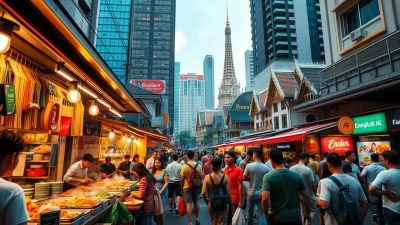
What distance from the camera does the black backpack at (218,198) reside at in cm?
486

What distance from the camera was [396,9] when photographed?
9984mm

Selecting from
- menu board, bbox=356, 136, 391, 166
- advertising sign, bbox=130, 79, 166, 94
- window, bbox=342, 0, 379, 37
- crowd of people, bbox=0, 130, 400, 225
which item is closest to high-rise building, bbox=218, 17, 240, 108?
advertising sign, bbox=130, 79, 166, 94

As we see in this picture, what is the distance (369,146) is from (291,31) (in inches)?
2777

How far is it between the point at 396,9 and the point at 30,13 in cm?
1310

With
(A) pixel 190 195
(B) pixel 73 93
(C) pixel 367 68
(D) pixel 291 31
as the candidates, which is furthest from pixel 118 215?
(D) pixel 291 31

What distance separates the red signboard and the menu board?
0.36 meters

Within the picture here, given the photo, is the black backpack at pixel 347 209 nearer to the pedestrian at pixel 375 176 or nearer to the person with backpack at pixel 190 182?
the pedestrian at pixel 375 176

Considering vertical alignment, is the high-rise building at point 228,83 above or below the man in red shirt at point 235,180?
above

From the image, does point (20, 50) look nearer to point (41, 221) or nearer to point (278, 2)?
point (41, 221)

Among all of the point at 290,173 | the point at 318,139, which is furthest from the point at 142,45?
the point at 290,173

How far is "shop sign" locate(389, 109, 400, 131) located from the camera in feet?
28.4

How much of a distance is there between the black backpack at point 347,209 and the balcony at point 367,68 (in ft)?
22.2

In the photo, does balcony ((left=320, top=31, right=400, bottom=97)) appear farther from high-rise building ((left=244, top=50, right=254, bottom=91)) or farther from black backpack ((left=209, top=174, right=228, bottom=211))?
high-rise building ((left=244, top=50, right=254, bottom=91))

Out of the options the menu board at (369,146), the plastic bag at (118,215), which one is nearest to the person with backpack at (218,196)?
the plastic bag at (118,215)
